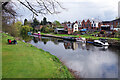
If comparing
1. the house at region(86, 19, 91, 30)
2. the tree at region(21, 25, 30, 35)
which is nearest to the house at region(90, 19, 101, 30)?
the house at region(86, 19, 91, 30)

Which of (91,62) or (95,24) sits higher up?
(95,24)

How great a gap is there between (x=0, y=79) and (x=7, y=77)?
15.3 inches

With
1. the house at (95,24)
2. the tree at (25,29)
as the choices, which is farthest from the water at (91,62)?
the tree at (25,29)

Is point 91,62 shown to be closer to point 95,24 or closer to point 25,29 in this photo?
point 95,24

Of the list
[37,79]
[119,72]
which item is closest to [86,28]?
[119,72]

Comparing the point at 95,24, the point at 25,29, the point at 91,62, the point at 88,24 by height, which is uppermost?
the point at 88,24

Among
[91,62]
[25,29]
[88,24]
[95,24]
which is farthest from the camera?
[25,29]

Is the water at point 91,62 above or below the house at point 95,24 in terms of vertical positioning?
below

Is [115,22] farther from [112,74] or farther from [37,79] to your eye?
[37,79]

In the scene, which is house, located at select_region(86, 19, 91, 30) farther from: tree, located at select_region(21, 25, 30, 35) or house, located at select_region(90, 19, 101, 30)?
tree, located at select_region(21, 25, 30, 35)

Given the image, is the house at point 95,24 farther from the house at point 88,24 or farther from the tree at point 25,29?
the tree at point 25,29

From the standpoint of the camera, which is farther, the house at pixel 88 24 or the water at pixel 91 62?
the house at pixel 88 24

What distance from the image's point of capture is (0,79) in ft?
16.4

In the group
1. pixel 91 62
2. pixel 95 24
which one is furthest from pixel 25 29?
pixel 91 62
